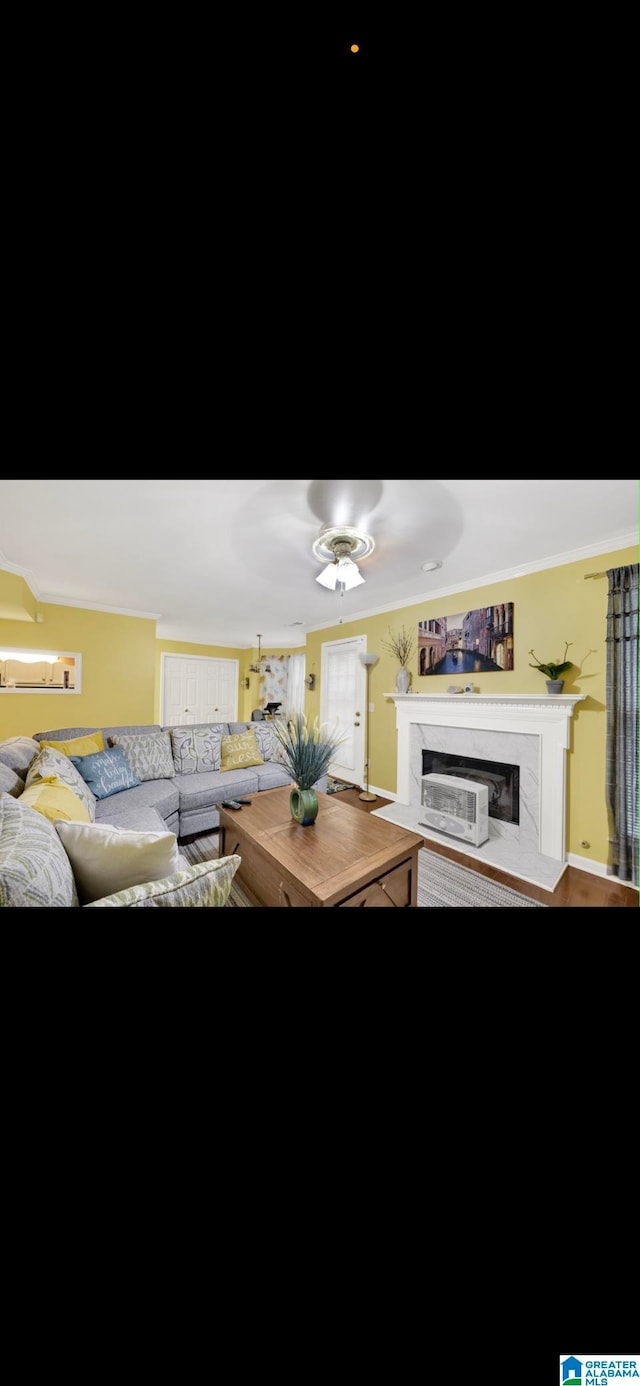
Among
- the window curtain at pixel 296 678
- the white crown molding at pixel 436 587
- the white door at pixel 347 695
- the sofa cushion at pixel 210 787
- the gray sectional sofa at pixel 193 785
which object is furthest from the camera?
the white door at pixel 347 695

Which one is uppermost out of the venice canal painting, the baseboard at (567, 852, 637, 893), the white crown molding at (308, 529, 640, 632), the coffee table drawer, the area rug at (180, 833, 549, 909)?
the white crown molding at (308, 529, 640, 632)

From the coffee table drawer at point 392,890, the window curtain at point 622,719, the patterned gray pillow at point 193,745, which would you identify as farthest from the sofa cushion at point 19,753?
the window curtain at point 622,719

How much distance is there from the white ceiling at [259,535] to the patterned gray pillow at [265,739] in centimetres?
64

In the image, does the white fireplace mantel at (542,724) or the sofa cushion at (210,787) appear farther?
the sofa cushion at (210,787)

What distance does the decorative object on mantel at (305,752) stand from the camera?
1237 mm

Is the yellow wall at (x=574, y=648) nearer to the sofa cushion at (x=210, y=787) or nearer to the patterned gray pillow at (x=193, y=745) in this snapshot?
the patterned gray pillow at (x=193, y=745)

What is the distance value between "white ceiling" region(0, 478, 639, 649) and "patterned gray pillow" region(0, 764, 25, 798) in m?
0.63

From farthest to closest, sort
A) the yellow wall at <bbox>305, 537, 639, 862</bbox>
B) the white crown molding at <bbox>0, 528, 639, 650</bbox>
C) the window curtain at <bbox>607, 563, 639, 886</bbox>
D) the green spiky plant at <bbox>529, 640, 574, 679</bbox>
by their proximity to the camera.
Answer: the green spiky plant at <bbox>529, 640, 574, 679</bbox>
the yellow wall at <bbox>305, 537, 639, 862</bbox>
the window curtain at <bbox>607, 563, 639, 886</bbox>
the white crown molding at <bbox>0, 528, 639, 650</bbox>

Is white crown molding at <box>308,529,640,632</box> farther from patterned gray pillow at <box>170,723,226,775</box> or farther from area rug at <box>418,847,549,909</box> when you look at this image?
area rug at <box>418,847,549,909</box>

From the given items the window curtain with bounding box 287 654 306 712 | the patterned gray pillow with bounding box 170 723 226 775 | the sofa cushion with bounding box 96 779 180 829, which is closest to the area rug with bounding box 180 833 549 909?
the sofa cushion with bounding box 96 779 180 829

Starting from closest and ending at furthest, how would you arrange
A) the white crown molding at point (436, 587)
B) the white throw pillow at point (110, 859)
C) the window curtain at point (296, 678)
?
the white throw pillow at point (110, 859)
the white crown molding at point (436, 587)
the window curtain at point (296, 678)

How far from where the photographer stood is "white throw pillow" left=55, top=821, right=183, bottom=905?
90 centimetres
